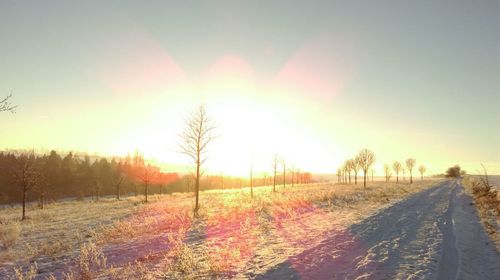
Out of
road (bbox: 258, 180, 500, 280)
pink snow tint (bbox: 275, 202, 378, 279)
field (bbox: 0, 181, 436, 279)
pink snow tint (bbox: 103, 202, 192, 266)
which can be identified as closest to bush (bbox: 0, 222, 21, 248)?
field (bbox: 0, 181, 436, 279)

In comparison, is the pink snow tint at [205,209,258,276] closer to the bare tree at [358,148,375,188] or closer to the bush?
the bush

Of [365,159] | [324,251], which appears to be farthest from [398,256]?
[365,159]

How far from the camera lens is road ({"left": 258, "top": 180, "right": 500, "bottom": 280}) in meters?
8.99

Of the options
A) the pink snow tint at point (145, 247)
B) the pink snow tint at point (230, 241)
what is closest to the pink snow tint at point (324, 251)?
the pink snow tint at point (230, 241)

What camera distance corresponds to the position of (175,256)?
1145 centimetres

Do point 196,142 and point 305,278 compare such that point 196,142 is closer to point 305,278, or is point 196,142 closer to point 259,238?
point 259,238

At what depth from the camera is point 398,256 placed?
10.6m

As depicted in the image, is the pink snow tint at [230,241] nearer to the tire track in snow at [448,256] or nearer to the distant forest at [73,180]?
the tire track in snow at [448,256]

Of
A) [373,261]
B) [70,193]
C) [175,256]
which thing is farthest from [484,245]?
[70,193]

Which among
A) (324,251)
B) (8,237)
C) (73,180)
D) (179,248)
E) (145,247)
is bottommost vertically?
(8,237)

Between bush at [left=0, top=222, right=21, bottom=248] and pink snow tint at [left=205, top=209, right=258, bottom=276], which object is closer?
pink snow tint at [left=205, top=209, right=258, bottom=276]

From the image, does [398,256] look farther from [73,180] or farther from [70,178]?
[73,180]

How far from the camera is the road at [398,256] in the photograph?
8992 millimetres

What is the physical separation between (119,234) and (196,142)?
10.5 meters
